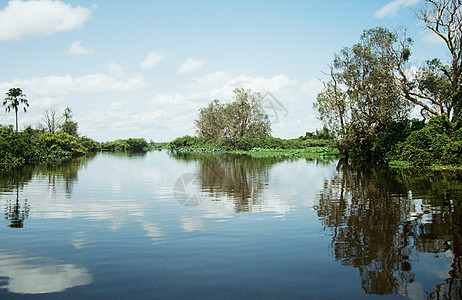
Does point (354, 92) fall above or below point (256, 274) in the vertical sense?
above

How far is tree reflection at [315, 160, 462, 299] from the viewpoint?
4.78m

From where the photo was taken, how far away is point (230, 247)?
6.20 m


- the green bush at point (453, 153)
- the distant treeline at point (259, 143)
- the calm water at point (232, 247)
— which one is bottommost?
the calm water at point (232, 247)

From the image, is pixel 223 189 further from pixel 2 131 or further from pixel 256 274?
A: pixel 2 131

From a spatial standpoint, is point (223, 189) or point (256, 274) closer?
point (256, 274)

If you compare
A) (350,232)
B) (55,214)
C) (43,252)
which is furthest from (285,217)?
(55,214)

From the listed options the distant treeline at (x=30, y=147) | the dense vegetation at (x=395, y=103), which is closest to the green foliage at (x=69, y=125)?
the distant treeline at (x=30, y=147)

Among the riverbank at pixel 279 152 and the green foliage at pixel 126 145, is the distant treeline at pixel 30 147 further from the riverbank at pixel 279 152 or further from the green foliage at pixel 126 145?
the green foliage at pixel 126 145

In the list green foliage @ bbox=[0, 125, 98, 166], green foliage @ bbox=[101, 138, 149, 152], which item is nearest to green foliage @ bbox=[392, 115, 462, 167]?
green foliage @ bbox=[0, 125, 98, 166]

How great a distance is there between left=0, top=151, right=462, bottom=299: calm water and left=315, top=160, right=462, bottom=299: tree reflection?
2 centimetres

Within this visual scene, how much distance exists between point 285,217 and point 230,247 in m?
2.77

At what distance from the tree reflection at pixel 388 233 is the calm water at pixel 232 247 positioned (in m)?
0.02

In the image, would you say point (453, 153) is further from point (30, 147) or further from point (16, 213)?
point (30, 147)

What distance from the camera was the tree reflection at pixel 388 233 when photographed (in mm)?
4781
